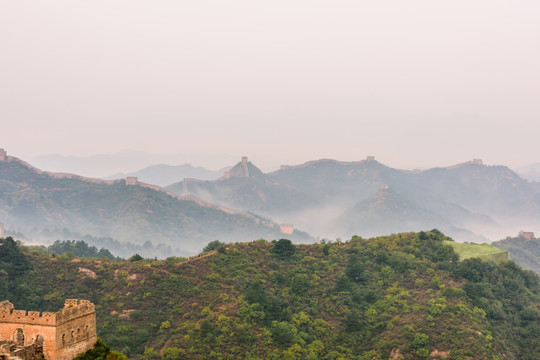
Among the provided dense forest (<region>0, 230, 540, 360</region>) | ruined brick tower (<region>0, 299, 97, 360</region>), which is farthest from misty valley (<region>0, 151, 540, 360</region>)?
ruined brick tower (<region>0, 299, 97, 360</region>)

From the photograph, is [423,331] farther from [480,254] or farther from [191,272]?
[191,272]

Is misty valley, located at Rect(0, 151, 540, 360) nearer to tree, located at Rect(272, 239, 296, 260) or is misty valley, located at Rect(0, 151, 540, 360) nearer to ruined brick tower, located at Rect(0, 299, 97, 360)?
tree, located at Rect(272, 239, 296, 260)

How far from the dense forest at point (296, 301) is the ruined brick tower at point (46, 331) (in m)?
29.1

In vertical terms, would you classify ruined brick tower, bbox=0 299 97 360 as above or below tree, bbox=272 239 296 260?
above

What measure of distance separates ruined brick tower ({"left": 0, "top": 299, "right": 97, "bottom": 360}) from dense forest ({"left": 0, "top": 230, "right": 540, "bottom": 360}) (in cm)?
2913

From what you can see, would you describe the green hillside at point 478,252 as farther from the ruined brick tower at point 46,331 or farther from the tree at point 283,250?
the ruined brick tower at point 46,331

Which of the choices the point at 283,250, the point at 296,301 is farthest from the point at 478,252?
the point at 296,301

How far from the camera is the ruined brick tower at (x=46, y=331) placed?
105 ft

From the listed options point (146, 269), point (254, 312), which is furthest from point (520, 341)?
point (146, 269)

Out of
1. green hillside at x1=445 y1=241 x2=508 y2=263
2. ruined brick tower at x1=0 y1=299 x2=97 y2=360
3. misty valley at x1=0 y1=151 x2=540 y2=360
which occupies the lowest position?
misty valley at x1=0 y1=151 x2=540 y2=360

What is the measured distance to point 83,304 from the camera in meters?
35.3

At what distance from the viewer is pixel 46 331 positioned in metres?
32.1

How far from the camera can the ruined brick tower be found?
3191 centimetres

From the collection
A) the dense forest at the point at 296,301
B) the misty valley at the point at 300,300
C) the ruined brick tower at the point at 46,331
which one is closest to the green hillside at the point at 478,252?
the misty valley at the point at 300,300
